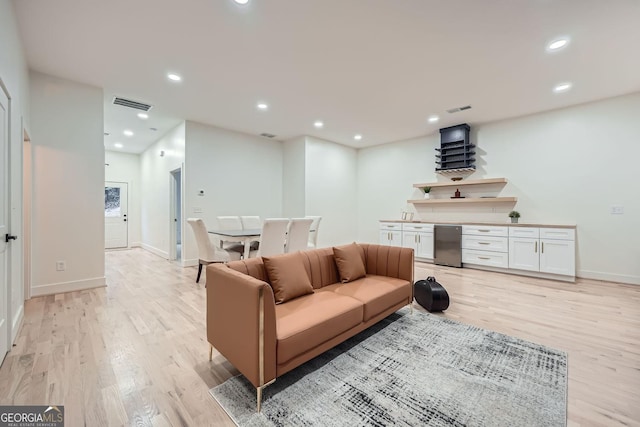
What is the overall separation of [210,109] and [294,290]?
12.5ft

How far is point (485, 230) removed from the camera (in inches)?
193

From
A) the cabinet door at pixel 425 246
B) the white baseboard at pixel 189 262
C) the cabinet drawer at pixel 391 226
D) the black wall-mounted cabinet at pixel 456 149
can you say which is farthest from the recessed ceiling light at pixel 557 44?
the white baseboard at pixel 189 262

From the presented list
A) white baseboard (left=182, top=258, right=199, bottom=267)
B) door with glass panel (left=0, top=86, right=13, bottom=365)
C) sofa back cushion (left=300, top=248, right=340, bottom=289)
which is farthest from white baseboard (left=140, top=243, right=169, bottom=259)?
sofa back cushion (left=300, top=248, right=340, bottom=289)

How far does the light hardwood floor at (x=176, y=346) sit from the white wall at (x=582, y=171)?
590 mm

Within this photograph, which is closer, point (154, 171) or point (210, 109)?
point (210, 109)

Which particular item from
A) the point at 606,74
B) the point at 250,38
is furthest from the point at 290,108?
the point at 606,74

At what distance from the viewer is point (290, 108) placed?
457cm

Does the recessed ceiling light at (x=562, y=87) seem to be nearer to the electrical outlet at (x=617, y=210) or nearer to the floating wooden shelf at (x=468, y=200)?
the floating wooden shelf at (x=468, y=200)

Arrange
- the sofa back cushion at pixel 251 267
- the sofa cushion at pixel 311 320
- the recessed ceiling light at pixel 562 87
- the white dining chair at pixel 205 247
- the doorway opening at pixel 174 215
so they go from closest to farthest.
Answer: the sofa cushion at pixel 311 320, the sofa back cushion at pixel 251 267, the recessed ceiling light at pixel 562 87, the white dining chair at pixel 205 247, the doorway opening at pixel 174 215

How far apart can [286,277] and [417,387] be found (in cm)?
119

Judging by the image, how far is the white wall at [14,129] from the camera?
6.79 ft

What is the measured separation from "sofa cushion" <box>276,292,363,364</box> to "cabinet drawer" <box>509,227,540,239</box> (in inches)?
151

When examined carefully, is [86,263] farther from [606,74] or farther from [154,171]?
[606,74]

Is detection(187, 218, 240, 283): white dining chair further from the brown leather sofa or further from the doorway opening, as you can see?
the doorway opening
